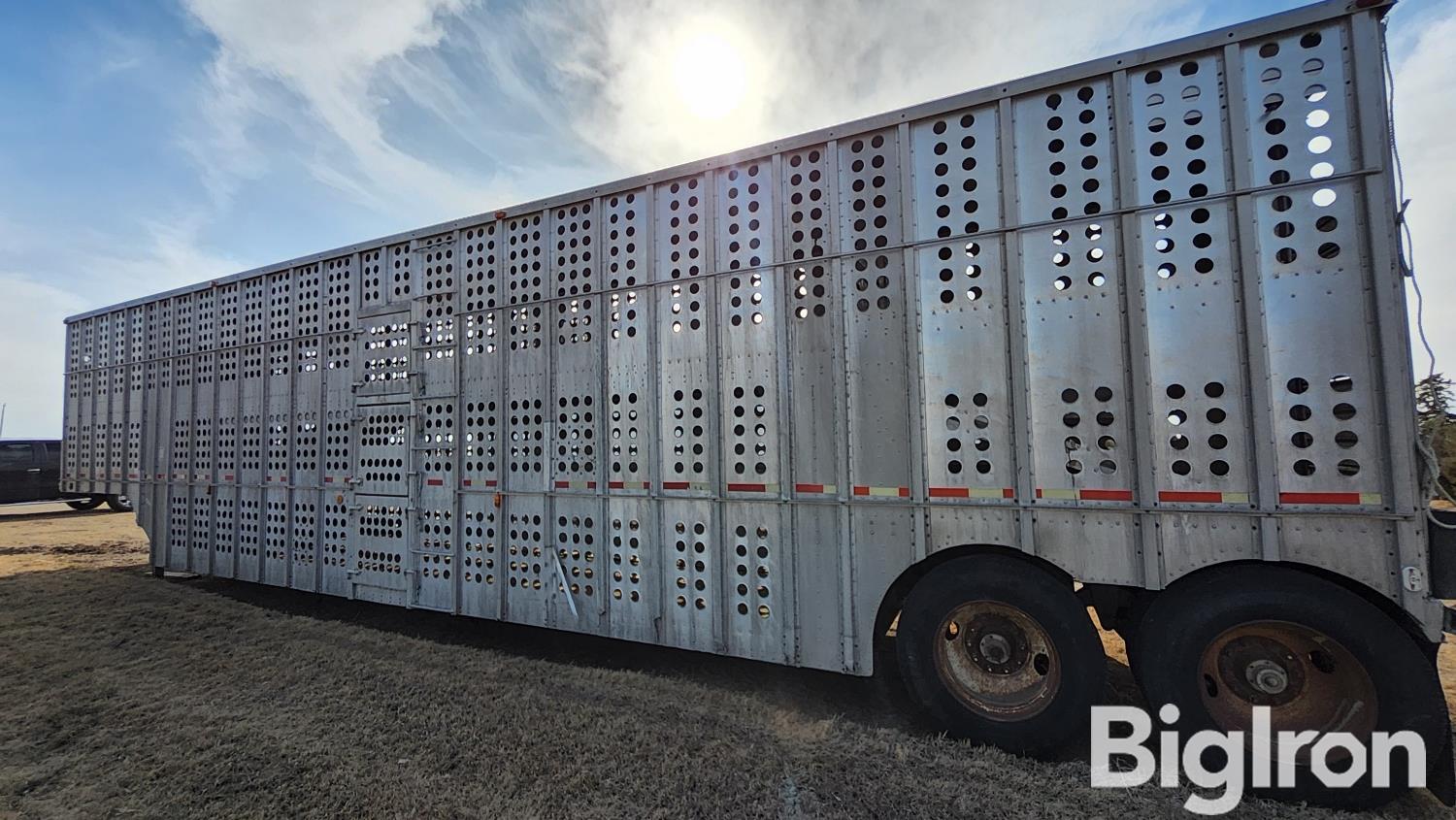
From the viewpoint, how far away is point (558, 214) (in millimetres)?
6070

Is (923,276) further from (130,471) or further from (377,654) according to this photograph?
(130,471)

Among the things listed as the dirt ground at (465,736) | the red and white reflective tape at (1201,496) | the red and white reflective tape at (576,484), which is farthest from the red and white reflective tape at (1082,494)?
the red and white reflective tape at (576,484)

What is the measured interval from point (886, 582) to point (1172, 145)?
11.6 ft

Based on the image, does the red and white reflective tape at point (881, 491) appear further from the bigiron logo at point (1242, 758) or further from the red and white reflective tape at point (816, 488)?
the bigiron logo at point (1242, 758)

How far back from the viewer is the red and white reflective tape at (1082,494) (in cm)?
380

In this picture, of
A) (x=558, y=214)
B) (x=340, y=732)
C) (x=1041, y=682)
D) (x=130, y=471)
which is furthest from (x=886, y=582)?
(x=130, y=471)

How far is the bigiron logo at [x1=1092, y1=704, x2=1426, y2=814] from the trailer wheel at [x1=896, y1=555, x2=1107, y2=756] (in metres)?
0.30

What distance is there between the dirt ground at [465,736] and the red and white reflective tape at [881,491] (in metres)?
1.66

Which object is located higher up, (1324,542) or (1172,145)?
(1172,145)

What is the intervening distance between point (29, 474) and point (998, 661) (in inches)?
1161

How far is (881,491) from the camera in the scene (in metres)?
4.45

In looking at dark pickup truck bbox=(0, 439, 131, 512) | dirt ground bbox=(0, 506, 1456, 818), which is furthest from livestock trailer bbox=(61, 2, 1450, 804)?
dark pickup truck bbox=(0, 439, 131, 512)

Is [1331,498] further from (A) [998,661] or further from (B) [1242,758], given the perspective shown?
(A) [998,661]

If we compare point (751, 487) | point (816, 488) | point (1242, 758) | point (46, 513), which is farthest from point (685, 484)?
point (46, 513)
